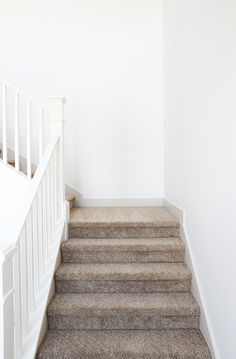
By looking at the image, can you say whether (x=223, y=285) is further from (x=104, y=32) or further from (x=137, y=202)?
(x=104, y=32)

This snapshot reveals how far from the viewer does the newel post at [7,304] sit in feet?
3.42

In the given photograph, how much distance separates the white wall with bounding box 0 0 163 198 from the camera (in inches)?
124

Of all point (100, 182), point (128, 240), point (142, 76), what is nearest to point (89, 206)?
point (100, 182)

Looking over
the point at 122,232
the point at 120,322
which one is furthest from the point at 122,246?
the point at 120,322

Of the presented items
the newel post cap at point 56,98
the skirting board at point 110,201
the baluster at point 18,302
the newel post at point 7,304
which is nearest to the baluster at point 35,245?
the baluster at point 18,302

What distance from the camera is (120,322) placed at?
1.60 metres

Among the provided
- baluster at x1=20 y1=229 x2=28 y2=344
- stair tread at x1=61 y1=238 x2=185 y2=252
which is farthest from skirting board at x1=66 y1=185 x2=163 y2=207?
baluster at x1=20 y1=229 x2=28 y2=344

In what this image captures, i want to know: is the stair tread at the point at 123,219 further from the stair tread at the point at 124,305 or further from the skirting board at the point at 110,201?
the stair tread at the point at 124,305

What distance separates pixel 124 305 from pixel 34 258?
2.36ft

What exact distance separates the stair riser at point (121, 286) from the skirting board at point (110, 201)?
1.46m

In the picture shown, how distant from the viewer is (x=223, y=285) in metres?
1.31

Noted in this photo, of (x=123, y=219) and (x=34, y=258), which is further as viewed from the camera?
(x=123, y=219)

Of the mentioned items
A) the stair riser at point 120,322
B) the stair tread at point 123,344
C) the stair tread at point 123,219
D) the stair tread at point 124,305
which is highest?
the stair tread at point 123,219

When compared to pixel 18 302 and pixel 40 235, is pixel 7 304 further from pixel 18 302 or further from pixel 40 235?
pixel 40 235
